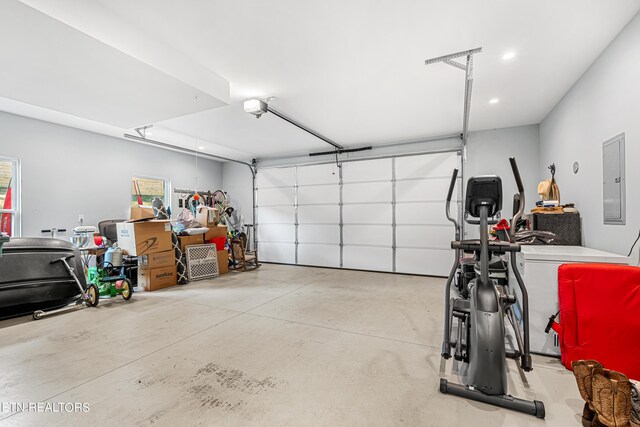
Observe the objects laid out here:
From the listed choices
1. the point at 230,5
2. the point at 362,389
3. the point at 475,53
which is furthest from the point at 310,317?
the point at 475,53

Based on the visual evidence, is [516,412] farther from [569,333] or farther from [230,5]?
[230,5]

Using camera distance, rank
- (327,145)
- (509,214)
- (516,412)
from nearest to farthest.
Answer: (516,412), (509,214), (327,145)

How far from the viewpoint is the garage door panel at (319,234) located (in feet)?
23.3

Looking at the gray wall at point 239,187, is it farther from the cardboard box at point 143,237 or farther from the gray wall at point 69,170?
the cardboard box at point 143,237

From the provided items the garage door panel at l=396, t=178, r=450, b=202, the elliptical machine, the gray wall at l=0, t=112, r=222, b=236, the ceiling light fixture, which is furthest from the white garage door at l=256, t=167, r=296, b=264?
the elliptical machine

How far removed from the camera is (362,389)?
196cm

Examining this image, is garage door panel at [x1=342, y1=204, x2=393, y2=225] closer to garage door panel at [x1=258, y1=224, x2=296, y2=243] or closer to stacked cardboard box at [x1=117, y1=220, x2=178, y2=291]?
garage door panel at [x1=258, y1=224, x2=296, y2=243]

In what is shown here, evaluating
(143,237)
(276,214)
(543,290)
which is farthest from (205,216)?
(543,290)

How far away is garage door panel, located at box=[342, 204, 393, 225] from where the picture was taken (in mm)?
6434

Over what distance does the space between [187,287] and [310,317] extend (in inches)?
113

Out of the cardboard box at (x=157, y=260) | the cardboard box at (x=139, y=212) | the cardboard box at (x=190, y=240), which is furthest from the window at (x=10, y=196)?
the cardboard box at (x=190, y=240)

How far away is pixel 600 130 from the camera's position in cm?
291

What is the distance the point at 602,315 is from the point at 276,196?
22.8 ft

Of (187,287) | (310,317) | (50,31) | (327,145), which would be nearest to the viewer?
(50,31)
